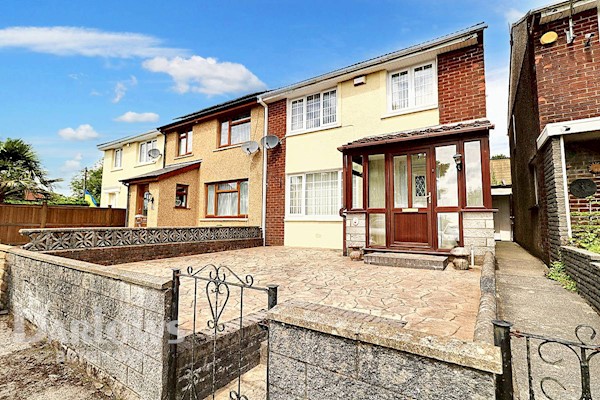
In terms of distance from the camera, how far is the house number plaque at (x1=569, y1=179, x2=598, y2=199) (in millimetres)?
5828

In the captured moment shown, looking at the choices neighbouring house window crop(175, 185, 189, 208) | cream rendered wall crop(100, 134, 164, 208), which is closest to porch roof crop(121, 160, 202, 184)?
neighbouring house window crop(175, 185, 189, 208)

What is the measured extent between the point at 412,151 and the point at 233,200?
8.46 m

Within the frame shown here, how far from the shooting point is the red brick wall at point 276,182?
463 inches

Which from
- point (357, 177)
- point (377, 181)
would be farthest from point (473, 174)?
point (357, 177)

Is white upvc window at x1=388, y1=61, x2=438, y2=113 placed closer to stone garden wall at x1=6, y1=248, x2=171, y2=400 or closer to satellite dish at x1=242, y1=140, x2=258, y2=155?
satellite dish at x1=242, y1=140, x2=258, y2=155

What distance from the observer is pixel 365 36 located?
12.3 meters

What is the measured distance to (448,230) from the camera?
22.7 feet

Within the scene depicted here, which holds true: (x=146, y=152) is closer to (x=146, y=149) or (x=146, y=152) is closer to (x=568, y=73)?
(x=146, y=149)

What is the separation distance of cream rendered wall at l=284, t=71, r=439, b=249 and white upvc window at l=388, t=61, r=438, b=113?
0.21 m

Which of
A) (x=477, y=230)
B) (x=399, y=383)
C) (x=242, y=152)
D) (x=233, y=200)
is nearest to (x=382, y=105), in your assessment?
(x=477, y=230)

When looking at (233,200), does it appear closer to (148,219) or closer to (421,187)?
(148,219)

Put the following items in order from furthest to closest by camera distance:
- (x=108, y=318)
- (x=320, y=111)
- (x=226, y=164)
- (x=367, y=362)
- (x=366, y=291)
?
1. (x=226, y=164)
2. (x=320, y=111)
3. (x=366, y=291)
4. (x=108, y=318)
5. (x=367, y=362)

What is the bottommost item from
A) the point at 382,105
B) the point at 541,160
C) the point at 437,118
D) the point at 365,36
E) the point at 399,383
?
the point at 399,383

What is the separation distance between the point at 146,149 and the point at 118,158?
353 centimetres
